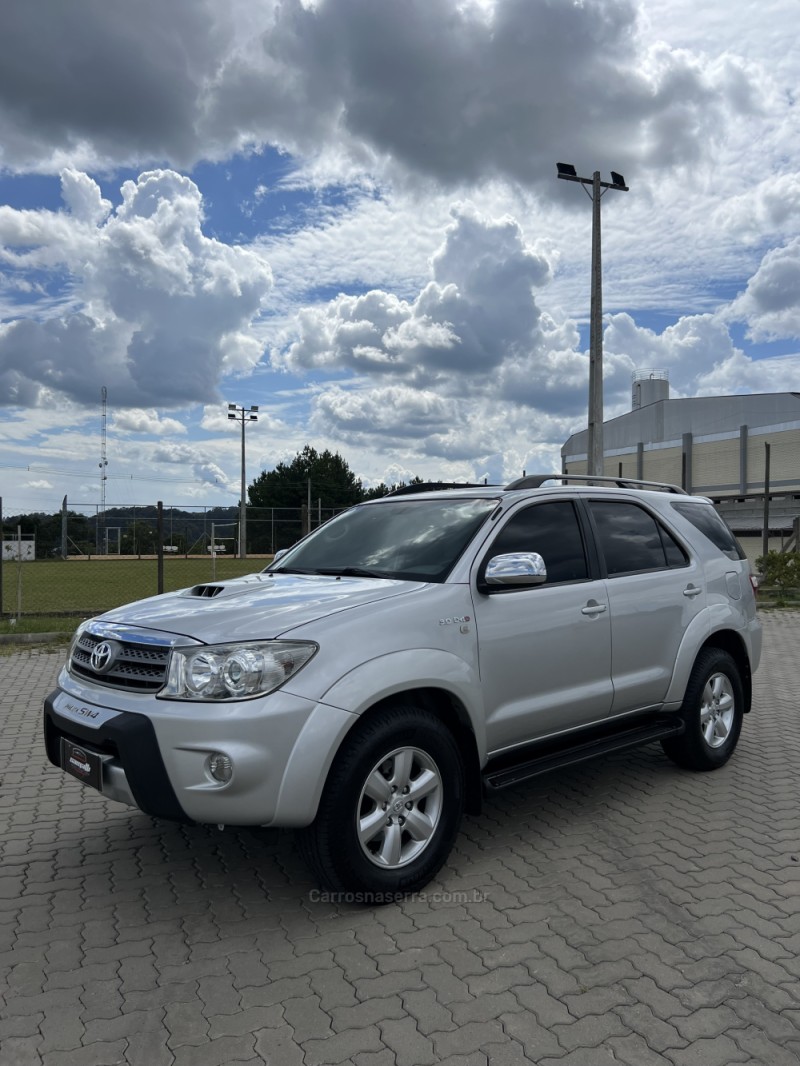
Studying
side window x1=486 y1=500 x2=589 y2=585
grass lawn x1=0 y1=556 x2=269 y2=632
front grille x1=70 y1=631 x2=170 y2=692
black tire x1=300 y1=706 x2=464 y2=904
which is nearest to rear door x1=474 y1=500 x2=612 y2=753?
side window x1=486 y1=500 x2=589 y2=585

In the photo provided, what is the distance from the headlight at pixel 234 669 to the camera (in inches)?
133

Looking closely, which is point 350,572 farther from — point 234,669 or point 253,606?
point 234,669

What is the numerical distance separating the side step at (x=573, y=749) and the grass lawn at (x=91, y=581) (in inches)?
403

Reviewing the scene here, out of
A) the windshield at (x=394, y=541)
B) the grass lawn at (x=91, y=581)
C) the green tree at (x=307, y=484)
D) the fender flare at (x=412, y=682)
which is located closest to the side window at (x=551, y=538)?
the windshield at (x=394, y=541)

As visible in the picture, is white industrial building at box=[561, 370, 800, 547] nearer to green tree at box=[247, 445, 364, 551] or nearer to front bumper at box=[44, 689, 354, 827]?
green tree at box=[247, 445, 364, 551]

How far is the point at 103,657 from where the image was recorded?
148 inches

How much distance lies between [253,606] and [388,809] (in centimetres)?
104

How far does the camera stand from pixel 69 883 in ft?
13.1

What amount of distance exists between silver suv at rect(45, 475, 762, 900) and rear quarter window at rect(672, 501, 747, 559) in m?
0.22

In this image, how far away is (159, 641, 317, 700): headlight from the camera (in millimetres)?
3371

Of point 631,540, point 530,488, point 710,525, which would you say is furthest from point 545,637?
point 710,525

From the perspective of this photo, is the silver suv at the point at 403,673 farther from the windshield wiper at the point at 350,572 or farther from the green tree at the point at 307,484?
the green tree at the point at 307,484

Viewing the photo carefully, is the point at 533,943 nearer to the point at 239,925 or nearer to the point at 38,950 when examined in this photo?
the point at 239,925

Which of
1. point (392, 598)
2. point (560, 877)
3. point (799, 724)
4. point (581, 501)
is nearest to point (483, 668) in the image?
point (392, 598)
